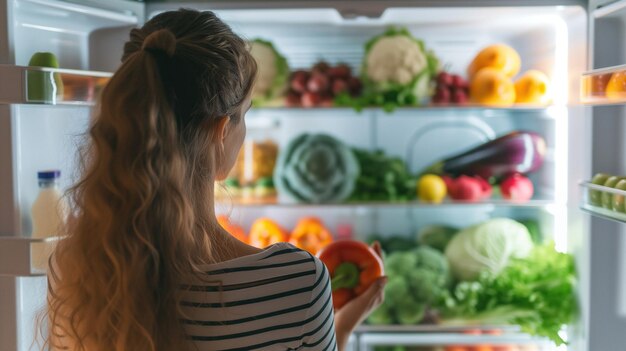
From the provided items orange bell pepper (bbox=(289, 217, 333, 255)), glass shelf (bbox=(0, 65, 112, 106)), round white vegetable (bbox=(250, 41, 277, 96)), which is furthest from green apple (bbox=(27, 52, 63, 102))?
orange bell pepper (bbox=(289, 217, 333, 255))

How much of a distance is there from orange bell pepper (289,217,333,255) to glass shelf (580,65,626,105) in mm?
1060

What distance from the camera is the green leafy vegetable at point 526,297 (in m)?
2.13

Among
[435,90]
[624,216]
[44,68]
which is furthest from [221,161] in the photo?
[435,90]

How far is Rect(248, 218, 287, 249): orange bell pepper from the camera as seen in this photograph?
2.51 metres

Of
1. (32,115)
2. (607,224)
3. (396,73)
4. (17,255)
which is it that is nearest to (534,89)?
(396,73)

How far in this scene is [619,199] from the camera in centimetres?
154

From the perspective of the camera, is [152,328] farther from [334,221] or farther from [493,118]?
[493,118]

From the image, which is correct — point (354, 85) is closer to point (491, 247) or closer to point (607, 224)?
point (491, 247)

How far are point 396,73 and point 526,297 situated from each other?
32.6 inches

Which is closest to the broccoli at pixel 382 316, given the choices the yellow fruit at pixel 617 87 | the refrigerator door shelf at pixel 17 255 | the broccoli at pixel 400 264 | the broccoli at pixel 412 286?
the broccoli at pixel 412 286

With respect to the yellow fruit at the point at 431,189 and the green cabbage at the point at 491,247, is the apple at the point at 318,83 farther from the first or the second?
the green cabbage at the point at 491,247

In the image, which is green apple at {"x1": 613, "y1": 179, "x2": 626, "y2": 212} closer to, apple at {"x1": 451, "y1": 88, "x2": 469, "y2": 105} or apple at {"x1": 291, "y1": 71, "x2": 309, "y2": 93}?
apple at {"x1": 451, "y1": 88, "x2": 469, "y2": 105}

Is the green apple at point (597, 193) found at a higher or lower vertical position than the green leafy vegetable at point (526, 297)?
higher

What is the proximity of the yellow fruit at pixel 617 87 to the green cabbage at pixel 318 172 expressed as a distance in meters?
1.00
